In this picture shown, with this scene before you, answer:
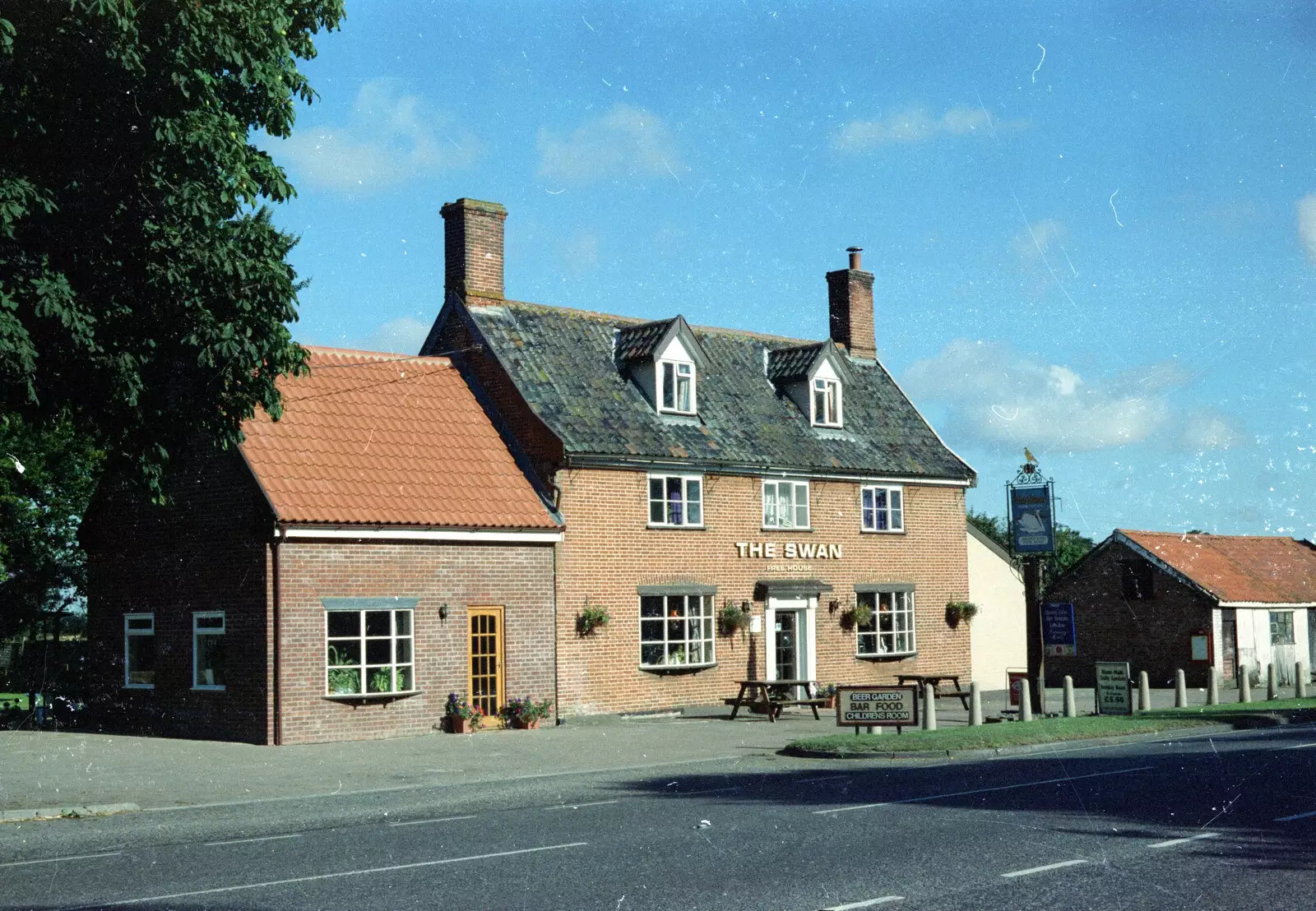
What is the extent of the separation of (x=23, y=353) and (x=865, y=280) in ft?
96.4

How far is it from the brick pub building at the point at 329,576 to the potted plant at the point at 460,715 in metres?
0.15

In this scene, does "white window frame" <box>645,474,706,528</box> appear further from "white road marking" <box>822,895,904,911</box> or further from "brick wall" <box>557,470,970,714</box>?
"white road marking" <box>822,895,904,911</box>

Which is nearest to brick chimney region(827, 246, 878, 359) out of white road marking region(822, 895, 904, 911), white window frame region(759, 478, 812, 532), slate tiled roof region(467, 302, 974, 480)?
slate tiled roof region(467, 302, 974, 480)

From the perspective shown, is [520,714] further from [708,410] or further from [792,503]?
[792,503]

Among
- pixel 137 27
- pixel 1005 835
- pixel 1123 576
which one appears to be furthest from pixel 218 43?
pixel 1123 576

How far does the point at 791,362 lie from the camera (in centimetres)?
3897

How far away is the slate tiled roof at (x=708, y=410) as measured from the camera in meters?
32.8

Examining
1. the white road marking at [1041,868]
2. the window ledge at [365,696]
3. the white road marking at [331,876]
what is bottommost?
the white road marking at [1041,868]

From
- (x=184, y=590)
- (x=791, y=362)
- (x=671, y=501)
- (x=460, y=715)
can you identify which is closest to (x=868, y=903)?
(x=460, y=715)

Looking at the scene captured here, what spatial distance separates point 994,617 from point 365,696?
73.3 feet

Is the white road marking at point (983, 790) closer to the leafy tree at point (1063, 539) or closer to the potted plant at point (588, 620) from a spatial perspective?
the potted plant at point (588, 620)

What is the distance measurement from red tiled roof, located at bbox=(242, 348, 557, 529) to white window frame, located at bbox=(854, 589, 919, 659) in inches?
426

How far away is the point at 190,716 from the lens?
92.4ft

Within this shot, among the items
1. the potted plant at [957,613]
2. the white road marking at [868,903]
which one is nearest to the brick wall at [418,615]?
the potted plant at [957,613]
